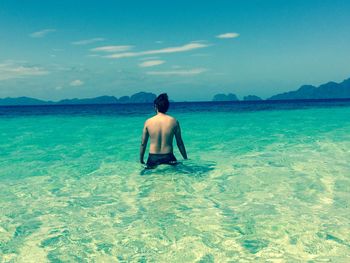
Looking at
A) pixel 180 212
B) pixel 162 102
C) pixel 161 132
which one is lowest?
pixel 180 212

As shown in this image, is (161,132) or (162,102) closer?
(162,102)

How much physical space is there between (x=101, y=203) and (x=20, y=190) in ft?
6.87

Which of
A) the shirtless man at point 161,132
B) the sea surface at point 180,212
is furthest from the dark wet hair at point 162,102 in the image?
the sea surface at point 180,212

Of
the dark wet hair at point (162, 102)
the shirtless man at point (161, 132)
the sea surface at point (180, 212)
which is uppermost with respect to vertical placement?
the dark wet hair at point (162, 102)

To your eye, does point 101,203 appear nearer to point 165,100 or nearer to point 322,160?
point 165,100

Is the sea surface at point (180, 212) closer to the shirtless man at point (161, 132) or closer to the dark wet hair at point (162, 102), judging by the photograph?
the shirtless man at point (161, 132)

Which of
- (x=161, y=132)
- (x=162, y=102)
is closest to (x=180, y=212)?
(x=161, y=132)

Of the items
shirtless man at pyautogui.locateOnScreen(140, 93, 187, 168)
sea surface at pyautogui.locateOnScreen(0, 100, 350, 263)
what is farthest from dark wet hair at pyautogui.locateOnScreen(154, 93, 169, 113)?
sea surface at pyautogui.locateOnScreen(0, 100, 350, 263)

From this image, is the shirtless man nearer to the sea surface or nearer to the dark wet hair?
the dark wet hair

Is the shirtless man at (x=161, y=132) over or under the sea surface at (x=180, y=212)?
over

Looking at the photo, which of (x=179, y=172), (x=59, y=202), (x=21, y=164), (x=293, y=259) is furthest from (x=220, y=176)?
(x=21, y=164)

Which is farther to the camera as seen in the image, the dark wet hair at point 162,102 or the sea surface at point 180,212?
the dark wet hair at point 162,102

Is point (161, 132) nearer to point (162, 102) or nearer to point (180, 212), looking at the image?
point (162, 102)

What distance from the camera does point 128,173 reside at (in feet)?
25.8
